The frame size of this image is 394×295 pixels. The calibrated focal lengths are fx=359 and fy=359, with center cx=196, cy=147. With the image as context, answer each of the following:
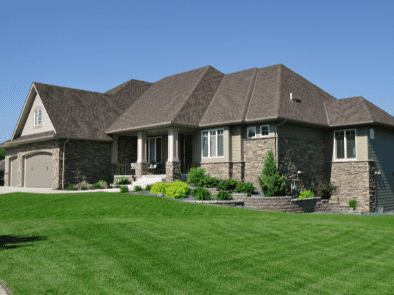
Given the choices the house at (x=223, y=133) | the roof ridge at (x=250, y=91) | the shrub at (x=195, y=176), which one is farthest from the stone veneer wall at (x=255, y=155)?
the shrub at (x=195, y=176)

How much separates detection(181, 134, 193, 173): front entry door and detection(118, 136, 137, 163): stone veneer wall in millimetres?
4681

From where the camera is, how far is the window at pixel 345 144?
22.2 meters

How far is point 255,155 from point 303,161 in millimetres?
3184

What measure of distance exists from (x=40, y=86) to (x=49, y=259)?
907 inches

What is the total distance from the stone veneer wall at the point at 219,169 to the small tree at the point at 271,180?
273 cm

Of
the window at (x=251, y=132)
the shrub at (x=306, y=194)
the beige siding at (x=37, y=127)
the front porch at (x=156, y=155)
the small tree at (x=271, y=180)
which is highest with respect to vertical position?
the beige siding at (x=37, y=127)

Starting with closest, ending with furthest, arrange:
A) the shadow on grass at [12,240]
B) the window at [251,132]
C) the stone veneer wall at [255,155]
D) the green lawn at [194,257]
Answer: the green lawn at [194,257]
the shadow on grass at [12,240]
the stone veneer wall at [255,155]
the window at [251,132]

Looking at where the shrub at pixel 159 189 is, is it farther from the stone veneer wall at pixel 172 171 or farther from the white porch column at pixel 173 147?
the white porch column at pixel 173 147

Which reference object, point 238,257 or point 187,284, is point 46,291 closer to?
point 187,284

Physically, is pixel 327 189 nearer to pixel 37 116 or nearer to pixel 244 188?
pixel 244 188

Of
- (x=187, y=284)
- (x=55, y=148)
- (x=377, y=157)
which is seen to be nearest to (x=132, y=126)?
(x=55, y=148)

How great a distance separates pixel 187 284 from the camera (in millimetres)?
5805

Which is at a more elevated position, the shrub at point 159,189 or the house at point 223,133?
the house at point 223,133

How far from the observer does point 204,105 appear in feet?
79.5
